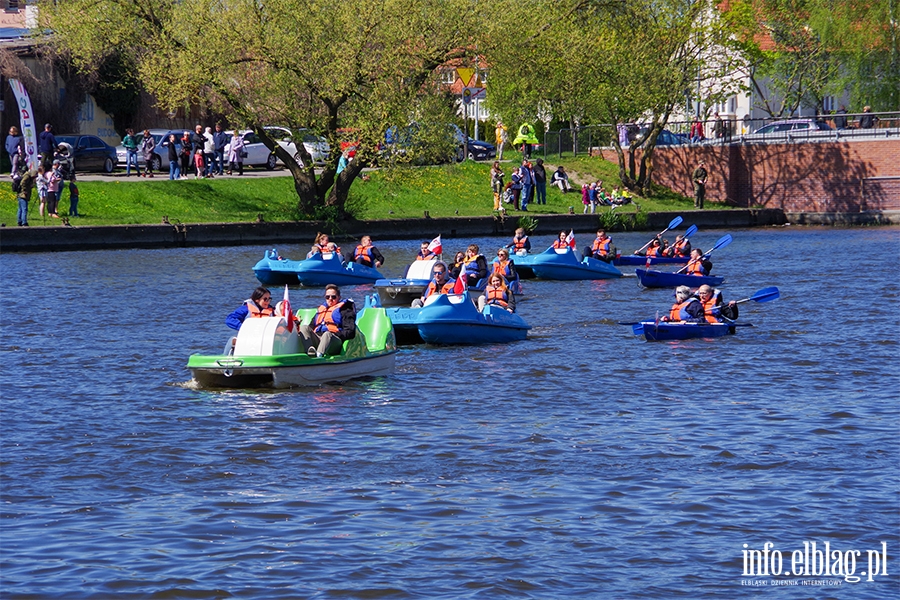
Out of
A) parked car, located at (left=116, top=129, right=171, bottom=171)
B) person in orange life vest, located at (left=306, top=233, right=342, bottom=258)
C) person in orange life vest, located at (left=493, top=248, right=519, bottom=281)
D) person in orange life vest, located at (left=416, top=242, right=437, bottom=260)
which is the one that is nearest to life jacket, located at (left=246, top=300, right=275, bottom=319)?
person in orange life vest, located at (left=493, top=248, right=519, bottom=281)

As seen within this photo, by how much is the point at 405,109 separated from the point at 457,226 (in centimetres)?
563

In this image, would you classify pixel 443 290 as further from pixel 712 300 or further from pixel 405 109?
pixel 405 109

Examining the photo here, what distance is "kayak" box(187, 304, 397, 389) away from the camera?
17516 mm

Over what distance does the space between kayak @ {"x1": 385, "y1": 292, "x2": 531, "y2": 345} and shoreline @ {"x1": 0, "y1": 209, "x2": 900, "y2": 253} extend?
19557mm

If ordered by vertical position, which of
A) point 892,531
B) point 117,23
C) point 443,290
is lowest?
point 892,531

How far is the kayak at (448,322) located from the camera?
22.3 meters

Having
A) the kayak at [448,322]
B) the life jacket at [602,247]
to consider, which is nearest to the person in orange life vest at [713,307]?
the kayak at [448,322]

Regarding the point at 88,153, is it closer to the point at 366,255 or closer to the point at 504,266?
the point at 366,255

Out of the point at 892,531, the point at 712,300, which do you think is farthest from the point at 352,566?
the point at 712,300

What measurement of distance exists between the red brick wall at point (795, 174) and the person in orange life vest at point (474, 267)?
29.1m

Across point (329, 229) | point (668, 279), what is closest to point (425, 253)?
point (668, 279)

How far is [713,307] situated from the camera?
23891mm

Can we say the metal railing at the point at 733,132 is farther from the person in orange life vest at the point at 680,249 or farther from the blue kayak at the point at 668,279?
the blue kayak at the point at 668,279

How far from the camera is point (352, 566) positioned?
11047 millimetres
